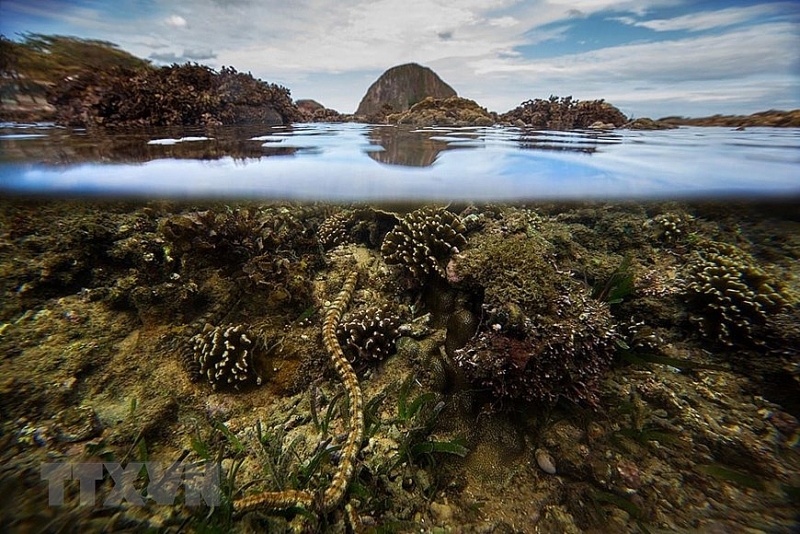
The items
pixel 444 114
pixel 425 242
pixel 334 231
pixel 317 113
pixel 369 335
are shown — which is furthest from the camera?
pixel 317 113

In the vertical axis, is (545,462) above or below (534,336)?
below

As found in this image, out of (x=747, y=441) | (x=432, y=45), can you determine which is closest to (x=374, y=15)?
(x=432, y=45)

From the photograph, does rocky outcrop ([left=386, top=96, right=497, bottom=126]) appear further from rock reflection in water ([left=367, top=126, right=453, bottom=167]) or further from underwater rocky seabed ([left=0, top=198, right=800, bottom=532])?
underwater rocky seabed ([left=0, top=198, right=800, bottom=532])

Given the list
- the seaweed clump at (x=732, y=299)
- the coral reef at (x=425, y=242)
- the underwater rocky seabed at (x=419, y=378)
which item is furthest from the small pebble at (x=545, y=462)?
the seaweed clump at (x=732, y=299)

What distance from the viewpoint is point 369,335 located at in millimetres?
4148

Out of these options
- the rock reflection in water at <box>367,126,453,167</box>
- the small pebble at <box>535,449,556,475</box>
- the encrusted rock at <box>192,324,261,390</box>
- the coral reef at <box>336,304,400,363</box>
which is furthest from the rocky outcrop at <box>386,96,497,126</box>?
the small pebble at <box>535,449,556,475</box>

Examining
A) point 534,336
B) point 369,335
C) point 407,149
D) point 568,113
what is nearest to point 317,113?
point 407,149

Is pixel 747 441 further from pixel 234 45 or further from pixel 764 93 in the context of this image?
pixel 234 45

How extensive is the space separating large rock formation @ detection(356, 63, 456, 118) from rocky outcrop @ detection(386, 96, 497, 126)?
1337 mm

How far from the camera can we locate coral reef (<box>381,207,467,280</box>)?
177 inches

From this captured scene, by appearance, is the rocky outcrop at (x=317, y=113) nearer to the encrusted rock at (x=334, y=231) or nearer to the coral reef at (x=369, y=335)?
the encrusted rock at (x=334, y=231)

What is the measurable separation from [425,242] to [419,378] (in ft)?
6.83

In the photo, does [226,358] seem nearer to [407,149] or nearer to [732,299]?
[407,149]

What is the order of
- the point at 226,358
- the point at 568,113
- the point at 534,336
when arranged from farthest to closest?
the point at 568,113
the point at 226,358
the point at 534,336
